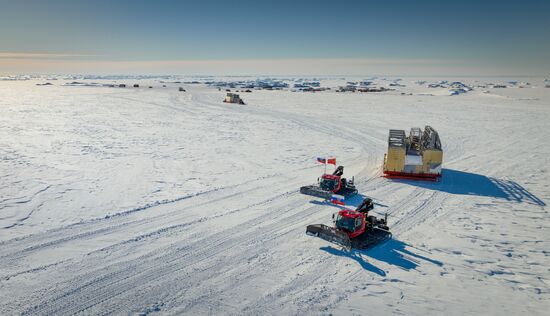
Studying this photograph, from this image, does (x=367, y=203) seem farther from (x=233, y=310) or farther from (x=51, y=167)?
(x=51, y=167)

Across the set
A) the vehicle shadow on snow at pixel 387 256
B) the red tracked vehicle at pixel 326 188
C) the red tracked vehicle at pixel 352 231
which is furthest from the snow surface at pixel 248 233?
the red tracked vehicle at pixel 326 188

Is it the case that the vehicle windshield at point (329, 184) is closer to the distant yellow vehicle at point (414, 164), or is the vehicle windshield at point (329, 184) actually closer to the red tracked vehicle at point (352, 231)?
the red tracked vehicle at point (352, 231)

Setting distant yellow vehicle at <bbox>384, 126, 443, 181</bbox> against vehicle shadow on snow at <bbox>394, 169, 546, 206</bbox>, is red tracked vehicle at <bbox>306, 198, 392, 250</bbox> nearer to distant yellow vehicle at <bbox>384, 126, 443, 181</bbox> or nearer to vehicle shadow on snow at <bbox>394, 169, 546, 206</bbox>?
vehicle shadow on snow at <bbox>394, 169, 546, 206</bbox>

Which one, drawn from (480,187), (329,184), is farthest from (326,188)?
(480,187)

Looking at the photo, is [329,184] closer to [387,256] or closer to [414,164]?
[387,256]

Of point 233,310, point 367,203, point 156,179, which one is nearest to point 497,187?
point 367,203
